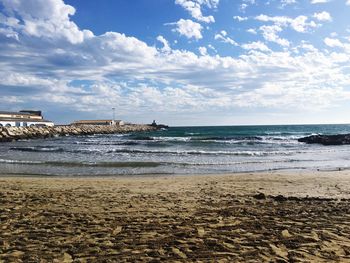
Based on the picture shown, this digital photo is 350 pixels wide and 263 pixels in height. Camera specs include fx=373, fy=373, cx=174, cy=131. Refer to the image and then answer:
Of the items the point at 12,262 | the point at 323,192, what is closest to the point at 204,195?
the point at 323,192

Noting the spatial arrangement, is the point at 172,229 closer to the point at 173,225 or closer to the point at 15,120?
the point at 173,225

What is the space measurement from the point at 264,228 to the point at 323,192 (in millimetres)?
4843

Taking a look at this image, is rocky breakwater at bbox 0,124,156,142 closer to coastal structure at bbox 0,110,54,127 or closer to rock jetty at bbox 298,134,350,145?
coastal structure at bbox 0,110,54,127

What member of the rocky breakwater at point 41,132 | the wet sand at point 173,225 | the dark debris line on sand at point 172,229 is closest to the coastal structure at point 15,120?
the rocky breakwater at point 41,132

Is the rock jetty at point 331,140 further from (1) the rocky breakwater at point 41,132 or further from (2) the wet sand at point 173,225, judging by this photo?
(1) the rocky breakwater at point 41,132

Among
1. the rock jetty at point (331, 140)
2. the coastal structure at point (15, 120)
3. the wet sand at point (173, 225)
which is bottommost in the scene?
the wet sand at point (173, 225)

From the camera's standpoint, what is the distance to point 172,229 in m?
6.02

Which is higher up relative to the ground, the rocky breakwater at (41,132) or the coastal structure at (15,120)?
the coastal structure at (15,120)

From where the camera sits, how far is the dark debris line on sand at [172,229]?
4844 mm

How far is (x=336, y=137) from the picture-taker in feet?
134

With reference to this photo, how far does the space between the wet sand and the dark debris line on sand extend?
1cm

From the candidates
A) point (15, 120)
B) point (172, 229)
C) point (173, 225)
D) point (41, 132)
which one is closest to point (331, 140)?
point (173, 225)

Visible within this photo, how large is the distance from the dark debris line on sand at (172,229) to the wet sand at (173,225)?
0.01 metres

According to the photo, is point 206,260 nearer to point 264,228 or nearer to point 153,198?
point 264,228
